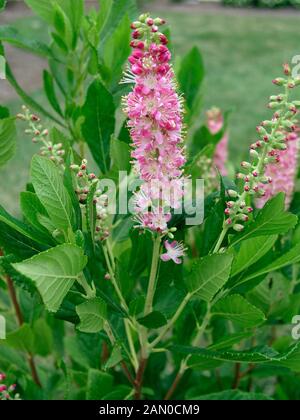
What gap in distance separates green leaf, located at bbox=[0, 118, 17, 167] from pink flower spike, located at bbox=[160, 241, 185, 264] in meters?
0.33

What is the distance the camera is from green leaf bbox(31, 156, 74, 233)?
0.81m

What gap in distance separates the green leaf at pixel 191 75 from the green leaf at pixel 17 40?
28 cm

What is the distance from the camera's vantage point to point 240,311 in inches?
37.0

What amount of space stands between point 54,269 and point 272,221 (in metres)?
0.30

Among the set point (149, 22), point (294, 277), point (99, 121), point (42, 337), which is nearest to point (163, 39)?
point (149, 22)

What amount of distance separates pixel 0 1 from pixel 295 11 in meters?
8.61

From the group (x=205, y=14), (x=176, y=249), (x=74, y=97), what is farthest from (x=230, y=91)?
(x=176, y=249)

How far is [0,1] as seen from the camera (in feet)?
3.32

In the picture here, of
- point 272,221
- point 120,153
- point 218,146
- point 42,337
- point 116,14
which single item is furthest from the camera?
point 218,146

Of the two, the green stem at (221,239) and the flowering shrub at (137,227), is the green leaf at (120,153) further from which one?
the green stem at (221,239)

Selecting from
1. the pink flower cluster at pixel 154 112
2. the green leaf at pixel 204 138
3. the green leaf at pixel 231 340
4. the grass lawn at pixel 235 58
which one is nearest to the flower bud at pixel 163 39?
the pink flower cluster at pixel 154 112

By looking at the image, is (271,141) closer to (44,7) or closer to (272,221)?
(272,221)

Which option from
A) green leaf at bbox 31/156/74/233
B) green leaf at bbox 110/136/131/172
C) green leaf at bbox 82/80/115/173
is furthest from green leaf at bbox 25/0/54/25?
green leaf at bbox 31/156/74/233
